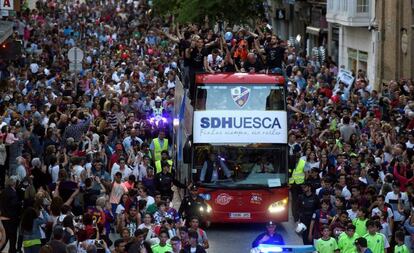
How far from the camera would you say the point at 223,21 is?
56.0 m

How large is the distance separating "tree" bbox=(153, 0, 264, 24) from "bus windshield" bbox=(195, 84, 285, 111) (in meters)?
26.0

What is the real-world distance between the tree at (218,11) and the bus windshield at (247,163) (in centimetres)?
2703

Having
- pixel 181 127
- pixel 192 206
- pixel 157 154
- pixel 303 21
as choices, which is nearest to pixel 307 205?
pixel 192 206

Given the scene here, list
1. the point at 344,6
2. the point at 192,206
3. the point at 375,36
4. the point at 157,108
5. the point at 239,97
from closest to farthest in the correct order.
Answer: the point at 192,206 < the point at 239,97 < the point at 157,108 < the point at 375,36 < the point at 344,6

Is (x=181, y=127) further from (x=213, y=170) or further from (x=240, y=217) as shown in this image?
(x=240, y=217)

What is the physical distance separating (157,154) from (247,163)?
4.03m

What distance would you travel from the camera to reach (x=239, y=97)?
28.6 metres

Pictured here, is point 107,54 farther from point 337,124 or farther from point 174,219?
point 174,219

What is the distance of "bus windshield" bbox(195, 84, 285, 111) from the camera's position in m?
28.6

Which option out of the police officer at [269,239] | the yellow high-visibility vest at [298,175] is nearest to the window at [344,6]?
the yellow high-visibility vest at [298,175]

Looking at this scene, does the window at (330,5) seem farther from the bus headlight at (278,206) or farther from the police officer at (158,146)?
the bus headlight at (278,206)

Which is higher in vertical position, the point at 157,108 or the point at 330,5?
the point at 330,5

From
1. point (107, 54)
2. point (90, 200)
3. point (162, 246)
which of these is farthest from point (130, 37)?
point (162, 246)

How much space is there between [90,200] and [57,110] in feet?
35.6
